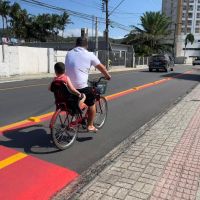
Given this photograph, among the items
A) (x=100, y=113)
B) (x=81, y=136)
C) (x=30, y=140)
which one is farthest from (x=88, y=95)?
(x=30, y=140)

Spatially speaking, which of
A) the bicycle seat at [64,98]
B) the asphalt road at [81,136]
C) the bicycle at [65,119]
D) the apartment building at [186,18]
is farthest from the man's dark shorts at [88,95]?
the apartment building at [186,18]

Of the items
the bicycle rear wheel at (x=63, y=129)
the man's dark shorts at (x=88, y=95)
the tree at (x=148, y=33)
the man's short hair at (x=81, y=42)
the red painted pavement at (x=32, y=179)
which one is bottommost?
the red painted pavement at (x=32, y=179)

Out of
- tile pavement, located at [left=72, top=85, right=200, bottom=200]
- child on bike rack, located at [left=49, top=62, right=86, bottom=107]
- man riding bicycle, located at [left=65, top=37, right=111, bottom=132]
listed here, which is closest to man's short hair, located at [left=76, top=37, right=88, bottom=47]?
man riding bicycle, located at [left=65, top=37, right=111, bottom=132]

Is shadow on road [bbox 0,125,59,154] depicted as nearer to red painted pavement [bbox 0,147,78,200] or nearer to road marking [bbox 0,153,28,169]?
road marking [bbox 0,153,28,169]

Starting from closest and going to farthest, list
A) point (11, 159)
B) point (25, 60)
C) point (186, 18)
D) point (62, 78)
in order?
point (11, 159)
point (62, 78)
point (25, 60)
point (186, 18)

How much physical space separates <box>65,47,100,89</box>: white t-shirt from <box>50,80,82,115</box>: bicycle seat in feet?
1.07

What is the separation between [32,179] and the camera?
4.14m

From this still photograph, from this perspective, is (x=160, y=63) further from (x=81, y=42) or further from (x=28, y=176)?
(x=28, y=176)

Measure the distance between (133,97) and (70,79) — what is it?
265 inches

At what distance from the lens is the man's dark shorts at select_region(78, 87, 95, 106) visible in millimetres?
5582

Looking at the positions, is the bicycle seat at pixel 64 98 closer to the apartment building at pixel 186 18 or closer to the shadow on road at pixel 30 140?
the shadow on road at pixel 30 140

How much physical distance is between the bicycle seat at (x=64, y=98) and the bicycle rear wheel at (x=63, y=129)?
0.10 meters

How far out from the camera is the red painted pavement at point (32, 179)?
3737 millimetres

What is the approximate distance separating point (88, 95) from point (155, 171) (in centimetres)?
194
